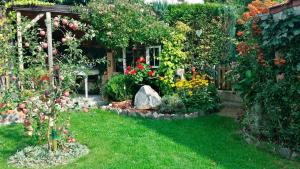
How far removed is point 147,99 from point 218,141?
356cm

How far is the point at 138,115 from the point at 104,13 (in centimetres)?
383

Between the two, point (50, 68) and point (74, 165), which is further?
point (50, 68)

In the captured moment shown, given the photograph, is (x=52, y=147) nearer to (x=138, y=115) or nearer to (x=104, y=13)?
(x=138, y=115)

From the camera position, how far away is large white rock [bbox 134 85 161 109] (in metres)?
9.73

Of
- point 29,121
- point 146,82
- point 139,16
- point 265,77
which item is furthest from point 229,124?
point 139,16

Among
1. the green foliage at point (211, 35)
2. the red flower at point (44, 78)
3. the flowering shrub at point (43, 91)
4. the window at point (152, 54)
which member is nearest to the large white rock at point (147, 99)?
the window at point (152, 54)

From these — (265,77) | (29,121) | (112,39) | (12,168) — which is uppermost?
(112,39)

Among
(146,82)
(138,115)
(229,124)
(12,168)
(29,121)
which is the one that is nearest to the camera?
(12,168)

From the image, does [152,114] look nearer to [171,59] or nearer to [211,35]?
[171,59]

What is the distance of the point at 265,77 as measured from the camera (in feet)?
20.6

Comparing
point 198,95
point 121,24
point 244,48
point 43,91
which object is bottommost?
point 198,95

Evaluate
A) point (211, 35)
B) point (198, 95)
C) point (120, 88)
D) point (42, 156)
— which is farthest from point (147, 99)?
point (42, 156)

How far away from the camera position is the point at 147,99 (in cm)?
975

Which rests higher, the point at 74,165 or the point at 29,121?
the point at 29,121
